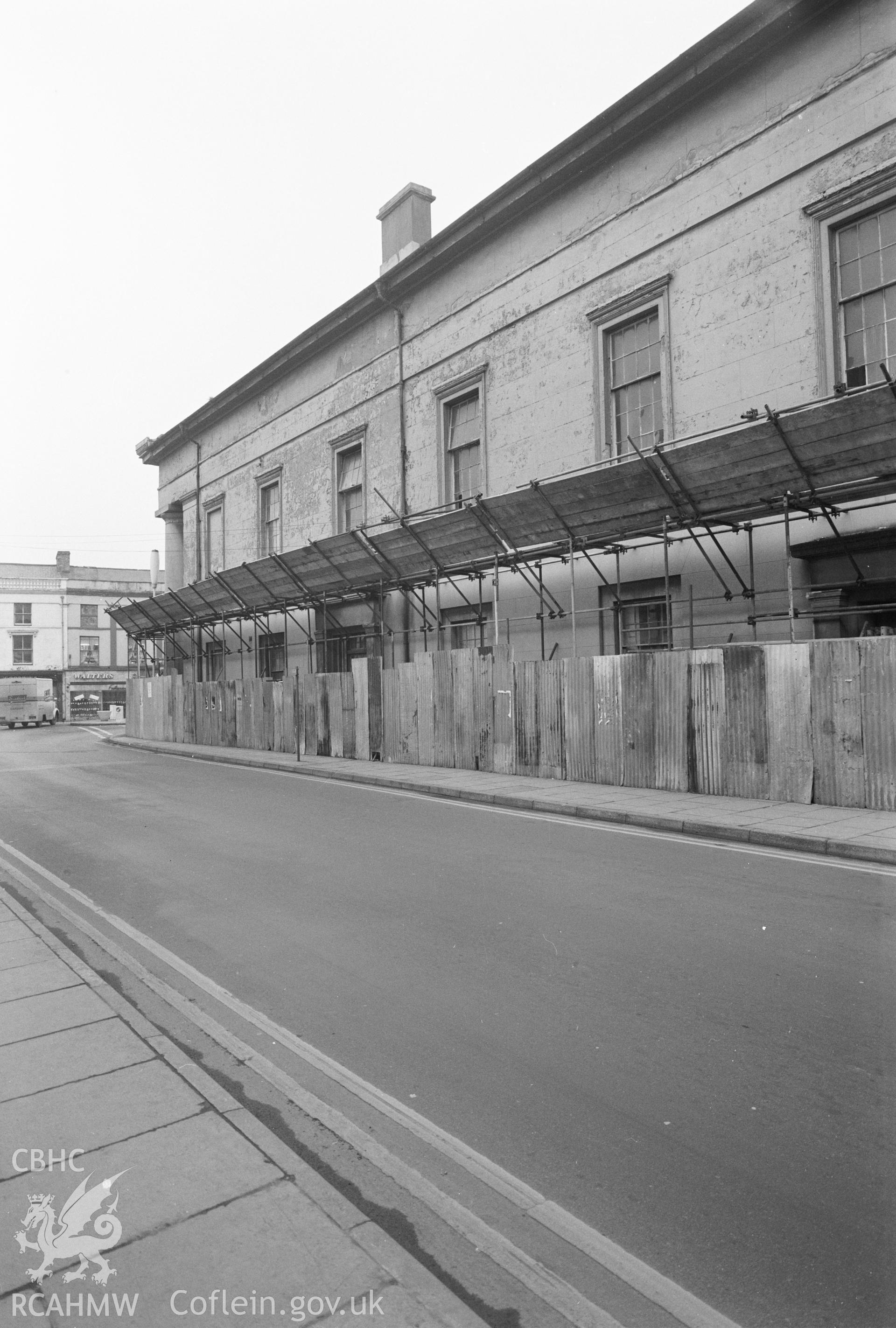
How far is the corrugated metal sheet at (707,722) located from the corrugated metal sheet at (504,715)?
12.5 feet

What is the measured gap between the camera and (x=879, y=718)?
33.7 ft

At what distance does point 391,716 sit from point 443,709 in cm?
180

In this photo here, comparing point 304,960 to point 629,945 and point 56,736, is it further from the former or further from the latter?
point 56,736

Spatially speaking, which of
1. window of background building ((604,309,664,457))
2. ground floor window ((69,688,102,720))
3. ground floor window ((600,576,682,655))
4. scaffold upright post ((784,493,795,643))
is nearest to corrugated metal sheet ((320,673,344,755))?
ground floor window ((600,576,682,655))

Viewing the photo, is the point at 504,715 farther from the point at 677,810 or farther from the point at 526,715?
the point at 677,810

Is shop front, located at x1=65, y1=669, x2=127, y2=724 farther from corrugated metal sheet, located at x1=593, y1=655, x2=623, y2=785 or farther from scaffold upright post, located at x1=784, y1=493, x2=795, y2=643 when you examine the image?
scaffold upright post, located at x1=784, y1=493, x2=795, y2=643

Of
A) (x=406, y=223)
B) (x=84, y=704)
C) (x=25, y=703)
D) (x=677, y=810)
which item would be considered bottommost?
(x=677, y=810)

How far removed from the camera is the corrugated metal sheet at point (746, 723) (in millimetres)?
11453

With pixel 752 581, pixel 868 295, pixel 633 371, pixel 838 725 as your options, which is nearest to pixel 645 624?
pixel 752 581

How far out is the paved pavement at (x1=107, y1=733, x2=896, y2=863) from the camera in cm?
873

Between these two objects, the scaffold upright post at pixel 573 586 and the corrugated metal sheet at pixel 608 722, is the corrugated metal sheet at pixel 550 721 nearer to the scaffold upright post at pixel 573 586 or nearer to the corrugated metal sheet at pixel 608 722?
the scaffold upright post at pixel 573 586

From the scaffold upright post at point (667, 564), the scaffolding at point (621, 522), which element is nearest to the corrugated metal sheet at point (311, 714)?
the scaffolding at point (621, 522)

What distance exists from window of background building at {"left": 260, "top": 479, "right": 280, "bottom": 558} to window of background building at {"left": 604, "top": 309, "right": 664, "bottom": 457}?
14.0 meters

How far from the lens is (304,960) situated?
17.7 feet
